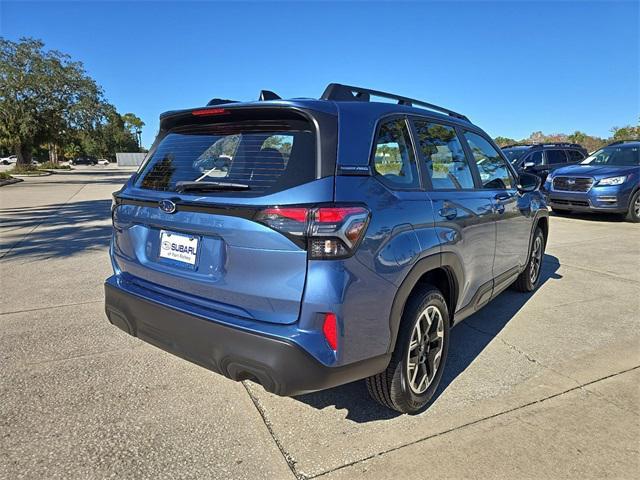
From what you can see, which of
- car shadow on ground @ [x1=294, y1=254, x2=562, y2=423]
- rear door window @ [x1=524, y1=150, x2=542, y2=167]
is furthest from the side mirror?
rear door window @ [x1=524, y1=150, x2=542, y2=167]

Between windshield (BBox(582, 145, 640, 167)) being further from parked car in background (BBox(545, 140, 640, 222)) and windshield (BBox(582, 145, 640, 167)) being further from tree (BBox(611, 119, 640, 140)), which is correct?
tree (BBox(611, 119, 640, 140))

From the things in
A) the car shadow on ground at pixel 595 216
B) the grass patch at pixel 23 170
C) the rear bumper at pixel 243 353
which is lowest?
the grass patch at pixel 23 170

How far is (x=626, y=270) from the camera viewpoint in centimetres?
615

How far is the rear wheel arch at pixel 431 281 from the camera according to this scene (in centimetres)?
234

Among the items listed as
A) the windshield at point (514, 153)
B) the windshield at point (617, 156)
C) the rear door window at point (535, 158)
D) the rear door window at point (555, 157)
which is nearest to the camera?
the windshield at point (617, 156)

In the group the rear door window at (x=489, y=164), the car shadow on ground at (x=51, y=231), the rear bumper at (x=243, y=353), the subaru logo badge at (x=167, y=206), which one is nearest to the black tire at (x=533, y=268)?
the rear door window at (x=489, y=164)

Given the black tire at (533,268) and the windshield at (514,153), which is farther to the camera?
the windshield at (514,153)

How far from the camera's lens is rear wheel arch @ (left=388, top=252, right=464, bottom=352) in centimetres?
234

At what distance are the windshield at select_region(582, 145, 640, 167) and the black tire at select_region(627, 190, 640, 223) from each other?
2.77 feet

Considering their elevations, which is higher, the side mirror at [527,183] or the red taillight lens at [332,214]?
the side mirror at [527,183]

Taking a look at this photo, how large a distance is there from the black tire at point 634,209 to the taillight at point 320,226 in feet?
35.7

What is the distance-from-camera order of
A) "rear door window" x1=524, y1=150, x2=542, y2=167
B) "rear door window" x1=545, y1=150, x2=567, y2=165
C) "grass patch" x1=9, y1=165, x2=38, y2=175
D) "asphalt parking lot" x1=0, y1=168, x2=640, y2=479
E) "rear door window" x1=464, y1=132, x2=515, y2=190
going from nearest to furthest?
1. "asphalt parking lot" x1=0, y1=168, x2=640, y2=479
2. "rear door window" x1=464, y1=132, x2=515, y2=190
3. "rear door window" x1=524, y1=150, x2=542, y2=167
4. "rear door window" x1=545, y1=150, x2=567, y2=165
5. "grass patch" x1=9, y1=165, x2=38, y2=175

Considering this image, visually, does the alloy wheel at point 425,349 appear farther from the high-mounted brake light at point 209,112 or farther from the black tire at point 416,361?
the high-mounted brake light at point 209,112

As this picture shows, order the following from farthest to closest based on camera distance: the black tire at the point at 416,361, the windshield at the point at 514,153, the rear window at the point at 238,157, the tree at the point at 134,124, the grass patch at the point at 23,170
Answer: the tree at the point at 134,124 < the grass patch at the point at 23,170 < the windshield at the point at 514,153 < the black tire at the point at 416,361 < the rear window at the point at 238,157
